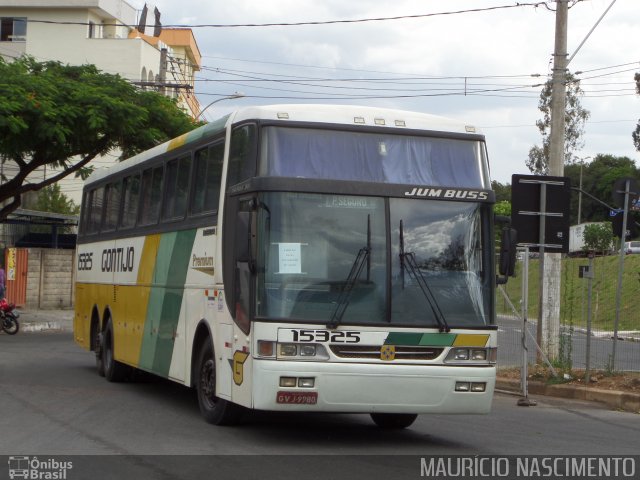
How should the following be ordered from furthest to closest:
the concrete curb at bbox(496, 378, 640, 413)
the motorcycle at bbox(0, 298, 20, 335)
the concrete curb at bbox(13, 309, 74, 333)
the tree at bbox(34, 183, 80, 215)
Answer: the tree at bbox(34, 183, 80, 215)
the concrete curb at bbox(13, 309, 74, 333)
the motorcycle at bbox(0, 298, 20, 335)
the concrete curb at bbox(496, 378, 640, 413)

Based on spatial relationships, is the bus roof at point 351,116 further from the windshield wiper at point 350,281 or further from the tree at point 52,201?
the tree at point 52,201

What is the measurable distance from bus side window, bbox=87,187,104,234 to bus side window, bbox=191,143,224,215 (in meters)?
5.84

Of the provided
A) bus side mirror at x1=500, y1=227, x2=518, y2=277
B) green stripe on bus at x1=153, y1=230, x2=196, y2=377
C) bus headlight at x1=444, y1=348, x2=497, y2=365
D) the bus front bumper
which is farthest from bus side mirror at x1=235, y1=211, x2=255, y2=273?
bus side mirror at x1=500, y1=227, x2=518, y2=277

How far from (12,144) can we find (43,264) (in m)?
12.7

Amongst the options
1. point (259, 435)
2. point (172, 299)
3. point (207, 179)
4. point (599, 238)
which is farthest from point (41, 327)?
point (599, 238)

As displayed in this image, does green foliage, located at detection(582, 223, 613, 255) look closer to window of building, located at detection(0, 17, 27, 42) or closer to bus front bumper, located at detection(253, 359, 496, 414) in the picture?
window of building, located at detection(0, 17, 27, 42)

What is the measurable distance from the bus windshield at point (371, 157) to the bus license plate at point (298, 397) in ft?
6.79

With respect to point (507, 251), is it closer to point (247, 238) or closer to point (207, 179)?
point (247, 238)

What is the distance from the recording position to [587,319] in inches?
652

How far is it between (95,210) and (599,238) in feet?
192

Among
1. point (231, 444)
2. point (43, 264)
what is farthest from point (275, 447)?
point (43, 264)

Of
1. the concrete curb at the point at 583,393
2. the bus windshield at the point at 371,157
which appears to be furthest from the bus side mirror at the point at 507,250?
the concrete curb at the point at 583,393

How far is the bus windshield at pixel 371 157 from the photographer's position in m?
10.7

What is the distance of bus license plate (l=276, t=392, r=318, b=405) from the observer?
396 inches
